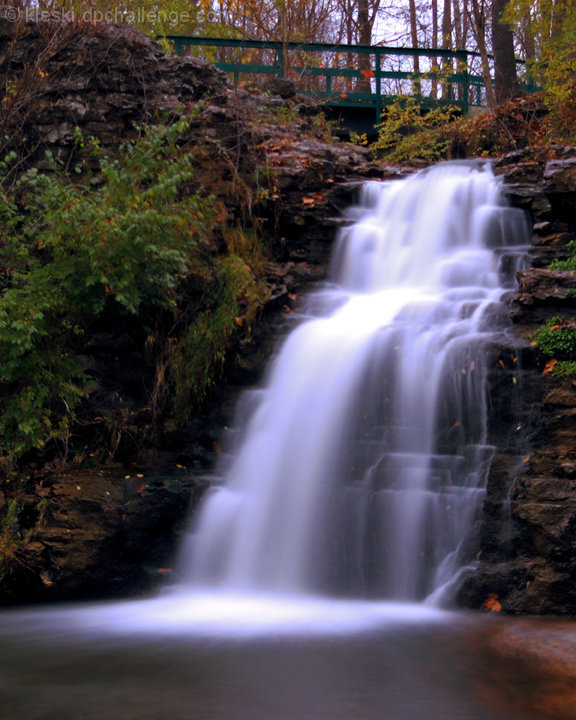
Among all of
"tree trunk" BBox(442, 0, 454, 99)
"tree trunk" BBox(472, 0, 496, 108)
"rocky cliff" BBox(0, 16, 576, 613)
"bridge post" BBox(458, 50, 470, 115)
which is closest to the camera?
"rocky cliff" BBox(0, 16, 576, 613)

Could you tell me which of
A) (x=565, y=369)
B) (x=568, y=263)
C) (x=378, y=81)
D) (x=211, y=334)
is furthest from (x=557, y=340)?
(x=378, y=81)

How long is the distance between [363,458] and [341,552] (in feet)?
2.95

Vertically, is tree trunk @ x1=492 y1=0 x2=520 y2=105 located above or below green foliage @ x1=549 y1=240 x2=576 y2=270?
above

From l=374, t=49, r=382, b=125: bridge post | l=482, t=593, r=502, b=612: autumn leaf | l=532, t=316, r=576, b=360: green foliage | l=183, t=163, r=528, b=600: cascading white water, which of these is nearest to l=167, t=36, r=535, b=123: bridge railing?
l=374, t=49, r=382, b=125: bridge post

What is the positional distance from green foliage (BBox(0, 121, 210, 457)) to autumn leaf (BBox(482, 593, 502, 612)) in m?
4.21

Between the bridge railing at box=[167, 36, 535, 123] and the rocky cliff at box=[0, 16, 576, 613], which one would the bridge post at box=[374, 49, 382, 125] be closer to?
the bridge railing at box=[167, 36, 535, 123]

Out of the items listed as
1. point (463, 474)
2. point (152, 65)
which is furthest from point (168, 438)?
point (152, 65)

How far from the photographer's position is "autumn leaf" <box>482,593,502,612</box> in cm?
531

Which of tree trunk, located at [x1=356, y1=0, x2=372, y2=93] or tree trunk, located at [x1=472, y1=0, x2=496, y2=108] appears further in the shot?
tree trunk, located at [x1=356, y1=0, x2=372, y2=93]

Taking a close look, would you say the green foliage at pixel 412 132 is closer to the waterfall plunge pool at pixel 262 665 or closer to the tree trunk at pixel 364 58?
the tree trunk at pixel 364 58

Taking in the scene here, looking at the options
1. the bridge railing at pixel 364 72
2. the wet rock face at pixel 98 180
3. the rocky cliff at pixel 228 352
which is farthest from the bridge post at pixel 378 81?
the rocky cliff at pixel 228 352

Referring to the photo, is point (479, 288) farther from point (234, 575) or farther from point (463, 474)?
point (234, 575)

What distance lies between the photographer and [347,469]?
6.44 m

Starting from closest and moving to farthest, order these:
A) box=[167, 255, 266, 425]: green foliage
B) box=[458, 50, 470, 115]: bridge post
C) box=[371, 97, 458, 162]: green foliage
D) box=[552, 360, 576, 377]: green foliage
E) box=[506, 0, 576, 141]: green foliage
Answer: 1. box=[552, 360, 576, 377]: green foliage
2. box=[167, 255, 266, 425]: green foliage
3. box=[506, 0, 576, 141]: green foliage
4. box=[371, 97, 458, 162]: green foliage
5. box=[458, 50, 470, 115]: bridge post
